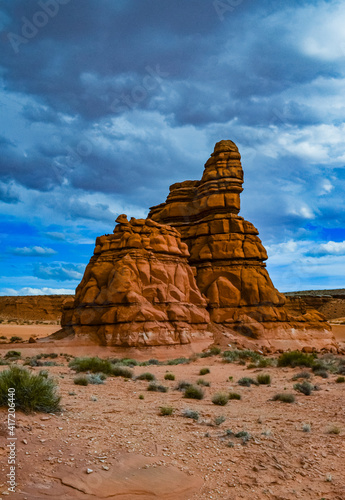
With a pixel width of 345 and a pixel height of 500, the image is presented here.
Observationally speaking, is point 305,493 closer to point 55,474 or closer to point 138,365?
point 55,474

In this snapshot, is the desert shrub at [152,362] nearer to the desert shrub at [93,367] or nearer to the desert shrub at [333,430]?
the desert shrub at [93,367]

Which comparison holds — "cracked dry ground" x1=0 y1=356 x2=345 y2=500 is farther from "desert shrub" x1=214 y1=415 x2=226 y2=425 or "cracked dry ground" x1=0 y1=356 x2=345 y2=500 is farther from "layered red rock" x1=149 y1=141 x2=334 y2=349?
"layered red rock" x1=149 y1=141 x2=334 y2=349

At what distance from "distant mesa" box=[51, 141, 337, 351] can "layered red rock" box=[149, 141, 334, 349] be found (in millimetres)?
83

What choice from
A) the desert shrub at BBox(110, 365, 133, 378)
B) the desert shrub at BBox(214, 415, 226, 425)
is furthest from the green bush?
the desert shrub at BBox(214, 415, 226, 425)

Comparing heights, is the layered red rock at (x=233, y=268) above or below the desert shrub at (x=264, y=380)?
above

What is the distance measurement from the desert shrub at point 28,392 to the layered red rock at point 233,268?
24.1 metres

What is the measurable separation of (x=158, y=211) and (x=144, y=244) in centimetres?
1472

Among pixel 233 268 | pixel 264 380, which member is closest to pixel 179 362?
pixel 264 380

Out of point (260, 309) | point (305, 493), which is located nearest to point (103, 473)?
point (305, 493)

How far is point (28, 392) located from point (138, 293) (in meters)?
18.4

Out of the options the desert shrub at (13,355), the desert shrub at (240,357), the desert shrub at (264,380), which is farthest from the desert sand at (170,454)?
the desert shrub at (240,357)

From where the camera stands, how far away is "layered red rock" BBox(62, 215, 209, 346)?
24500mm

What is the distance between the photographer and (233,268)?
33.8 m

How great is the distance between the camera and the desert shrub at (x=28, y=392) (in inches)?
274
